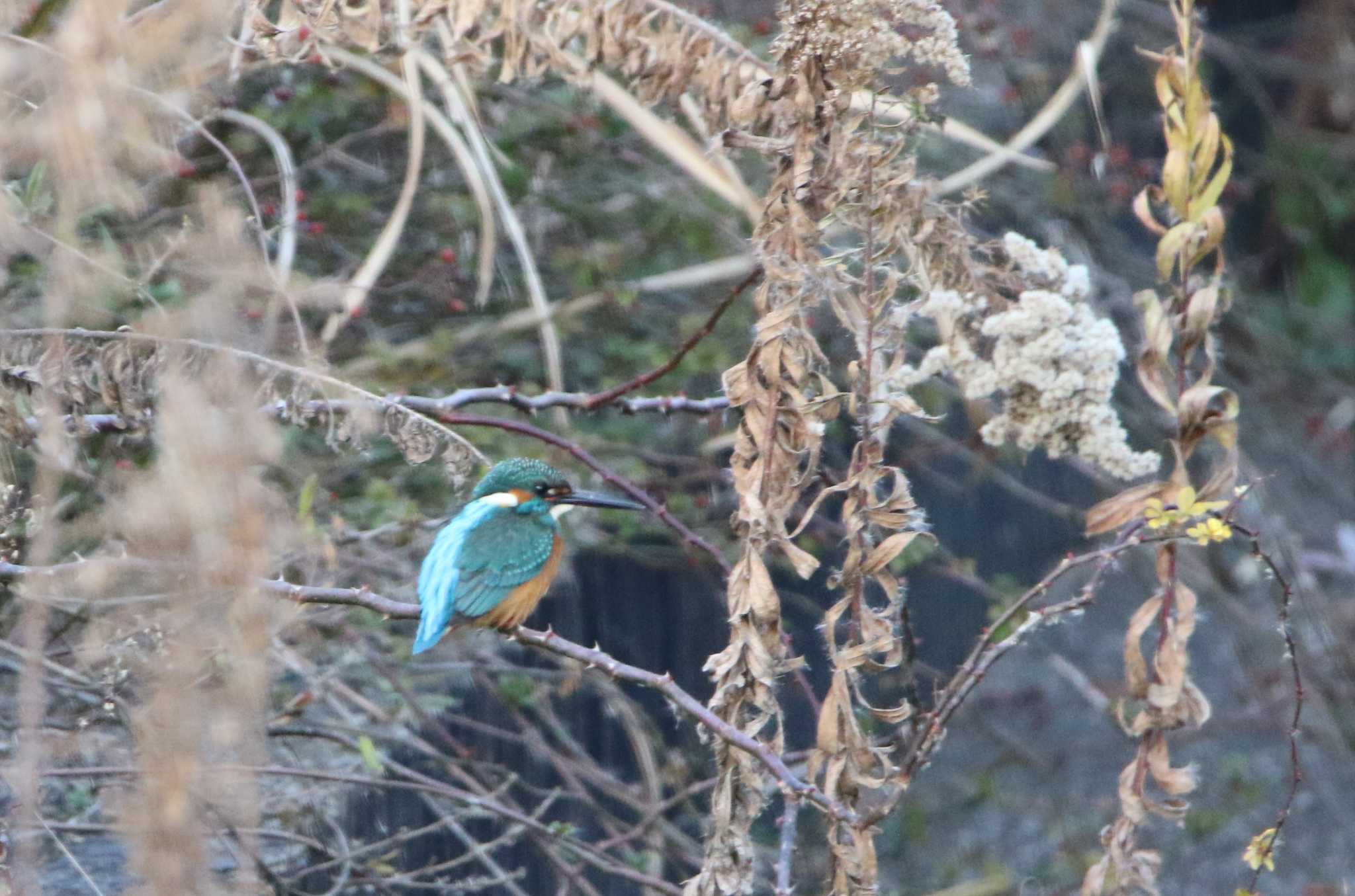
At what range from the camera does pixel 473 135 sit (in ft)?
11.4

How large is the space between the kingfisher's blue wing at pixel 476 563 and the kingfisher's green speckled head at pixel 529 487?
0.03 metres

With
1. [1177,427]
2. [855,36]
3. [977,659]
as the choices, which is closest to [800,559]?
[977,659]

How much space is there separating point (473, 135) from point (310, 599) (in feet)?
5.77

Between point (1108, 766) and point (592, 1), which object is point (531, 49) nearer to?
point (592, 1)

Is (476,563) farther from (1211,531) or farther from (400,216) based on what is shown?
(1211,531)

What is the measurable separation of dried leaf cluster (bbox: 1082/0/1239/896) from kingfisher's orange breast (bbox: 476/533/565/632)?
1.19 meters

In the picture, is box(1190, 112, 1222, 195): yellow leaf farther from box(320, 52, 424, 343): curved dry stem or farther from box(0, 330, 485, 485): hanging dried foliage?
box(320, 52, 424, 343): curved dry stem

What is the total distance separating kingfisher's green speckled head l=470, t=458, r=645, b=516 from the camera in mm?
2863

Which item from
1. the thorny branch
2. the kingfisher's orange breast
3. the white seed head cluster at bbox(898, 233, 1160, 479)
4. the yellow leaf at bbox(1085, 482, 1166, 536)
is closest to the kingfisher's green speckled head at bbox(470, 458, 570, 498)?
the kingfisher's orange breast

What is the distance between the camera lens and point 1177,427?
6.41 ft

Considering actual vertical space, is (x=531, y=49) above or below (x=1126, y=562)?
above

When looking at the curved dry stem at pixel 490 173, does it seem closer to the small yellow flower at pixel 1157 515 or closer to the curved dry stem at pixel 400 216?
the curved dry stem at pixel 400 216

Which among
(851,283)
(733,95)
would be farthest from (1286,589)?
(733,95)

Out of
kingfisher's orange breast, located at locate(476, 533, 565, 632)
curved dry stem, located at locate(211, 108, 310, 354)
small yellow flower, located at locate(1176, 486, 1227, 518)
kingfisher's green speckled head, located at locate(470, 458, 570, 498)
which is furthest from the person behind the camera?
curved dry stem, located at locate(211, 108, 310, 354)
